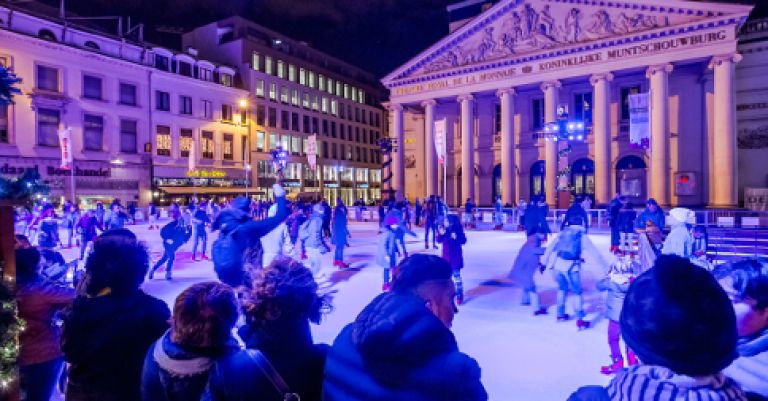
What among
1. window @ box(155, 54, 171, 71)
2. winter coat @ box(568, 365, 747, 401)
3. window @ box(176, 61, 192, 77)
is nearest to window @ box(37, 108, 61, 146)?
window @ box(155, 54, 171, 71)

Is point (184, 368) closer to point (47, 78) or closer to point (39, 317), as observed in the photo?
point (39, 317)

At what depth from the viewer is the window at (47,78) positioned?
35.1 metres

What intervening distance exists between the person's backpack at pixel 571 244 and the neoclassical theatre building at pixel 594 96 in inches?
836

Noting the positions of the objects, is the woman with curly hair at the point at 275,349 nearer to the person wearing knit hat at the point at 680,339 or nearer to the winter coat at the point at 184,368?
the winter coat at the point at 184,368

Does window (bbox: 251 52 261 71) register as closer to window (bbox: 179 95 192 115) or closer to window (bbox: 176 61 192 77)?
window (bbox: 176 61 192 77)

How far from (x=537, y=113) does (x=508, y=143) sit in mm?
5136

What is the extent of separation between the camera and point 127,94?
1617 inches

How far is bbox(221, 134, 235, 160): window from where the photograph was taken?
4912 centimetres

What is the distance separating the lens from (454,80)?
38344 millimetres

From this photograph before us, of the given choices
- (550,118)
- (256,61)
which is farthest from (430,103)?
(256,61)

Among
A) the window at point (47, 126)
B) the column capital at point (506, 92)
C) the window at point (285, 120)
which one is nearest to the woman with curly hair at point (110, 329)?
the column capital at point (506, 92)

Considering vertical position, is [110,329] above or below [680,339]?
below

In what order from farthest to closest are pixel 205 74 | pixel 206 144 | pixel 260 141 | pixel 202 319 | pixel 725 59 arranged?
1. pixel 260 141
2. pixel 205 74
3. pixel 206 144
4. pixel 725 59
5. pixel 202 319

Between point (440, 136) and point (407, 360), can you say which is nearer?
point (407, 360)
